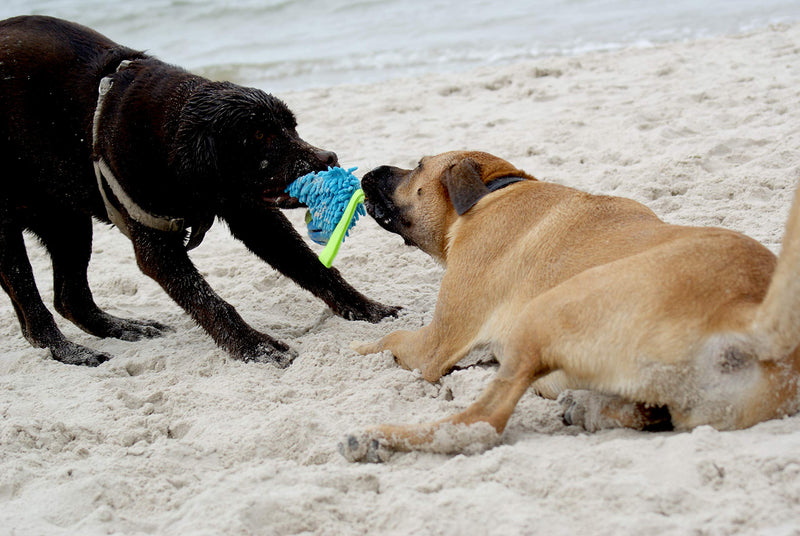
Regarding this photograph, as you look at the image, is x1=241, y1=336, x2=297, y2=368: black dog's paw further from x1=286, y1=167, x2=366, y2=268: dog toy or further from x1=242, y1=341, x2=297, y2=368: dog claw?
x1=286, y1=167, x2=366, y2=268: dog toy

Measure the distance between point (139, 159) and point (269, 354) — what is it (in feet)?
4.01

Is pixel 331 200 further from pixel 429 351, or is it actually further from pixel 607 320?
pixel 607 320

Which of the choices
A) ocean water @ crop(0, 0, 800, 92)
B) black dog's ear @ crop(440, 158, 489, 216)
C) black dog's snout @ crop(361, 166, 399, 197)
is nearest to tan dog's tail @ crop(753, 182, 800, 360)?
black dog's ear @ crop(440, 158, 489, 216)

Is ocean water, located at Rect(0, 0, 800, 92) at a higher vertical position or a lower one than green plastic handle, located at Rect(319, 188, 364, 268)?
higher

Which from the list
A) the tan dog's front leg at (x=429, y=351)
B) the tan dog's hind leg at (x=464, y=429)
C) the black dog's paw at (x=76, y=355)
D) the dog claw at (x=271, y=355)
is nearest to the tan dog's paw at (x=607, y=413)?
the tan dog's hind leg at (x=464, y=429)

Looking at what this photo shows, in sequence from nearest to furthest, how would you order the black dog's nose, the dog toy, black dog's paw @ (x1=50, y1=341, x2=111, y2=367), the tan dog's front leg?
1. the tan dog's front leg
2. the dog toy
3. the black dog's nose
4. black dog's paw @ (x1=50, y1=341, x2=111, y2=367)

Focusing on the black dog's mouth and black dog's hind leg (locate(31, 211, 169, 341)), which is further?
black dog's hind leg (locate(31, 211, 169, 341))

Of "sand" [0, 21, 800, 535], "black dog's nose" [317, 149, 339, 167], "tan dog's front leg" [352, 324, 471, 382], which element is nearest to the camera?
"sand" [0, 21, 800, 535]

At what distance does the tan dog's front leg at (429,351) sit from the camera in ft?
12.1

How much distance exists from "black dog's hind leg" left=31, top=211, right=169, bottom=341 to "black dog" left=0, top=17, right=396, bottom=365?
0.20 metres

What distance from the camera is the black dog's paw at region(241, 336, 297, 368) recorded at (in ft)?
13.8

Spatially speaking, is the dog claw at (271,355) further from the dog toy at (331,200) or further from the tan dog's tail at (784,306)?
the tan dog's tail at (784,306)

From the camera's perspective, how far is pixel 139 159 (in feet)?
13.8

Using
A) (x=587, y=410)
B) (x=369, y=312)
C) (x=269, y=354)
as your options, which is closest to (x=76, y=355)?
(x=269, y=354)
